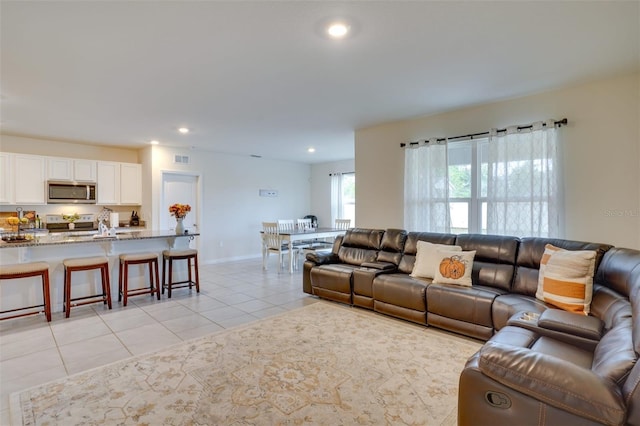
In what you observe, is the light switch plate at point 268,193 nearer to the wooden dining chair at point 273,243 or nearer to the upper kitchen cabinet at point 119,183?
the wooden dining chair at point 273,243

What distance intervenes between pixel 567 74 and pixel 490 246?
183 centimetres

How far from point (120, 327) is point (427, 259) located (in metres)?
3.38

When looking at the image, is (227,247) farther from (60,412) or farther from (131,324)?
(60,412)

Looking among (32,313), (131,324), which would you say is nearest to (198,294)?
(131,324)

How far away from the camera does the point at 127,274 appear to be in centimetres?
431

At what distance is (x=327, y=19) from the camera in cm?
221

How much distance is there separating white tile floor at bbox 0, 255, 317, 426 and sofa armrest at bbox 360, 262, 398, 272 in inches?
36.7

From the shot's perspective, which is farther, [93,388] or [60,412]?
[93,388]

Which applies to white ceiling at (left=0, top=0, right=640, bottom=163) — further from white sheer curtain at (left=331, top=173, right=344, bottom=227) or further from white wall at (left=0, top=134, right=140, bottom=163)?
white sheer curtain at (left=331, top=173, right=344, bottom=227)

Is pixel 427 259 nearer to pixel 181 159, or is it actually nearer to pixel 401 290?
pixel 401 290

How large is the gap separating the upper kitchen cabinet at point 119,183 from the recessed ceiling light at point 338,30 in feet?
18.8

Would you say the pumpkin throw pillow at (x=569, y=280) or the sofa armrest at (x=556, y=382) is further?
the pumpkin throw pillow at (x=569, y=280)

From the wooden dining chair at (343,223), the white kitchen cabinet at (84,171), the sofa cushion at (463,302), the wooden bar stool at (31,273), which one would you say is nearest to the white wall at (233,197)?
the white kitchen cabinet at (84,171)

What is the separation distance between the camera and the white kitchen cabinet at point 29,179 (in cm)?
537
